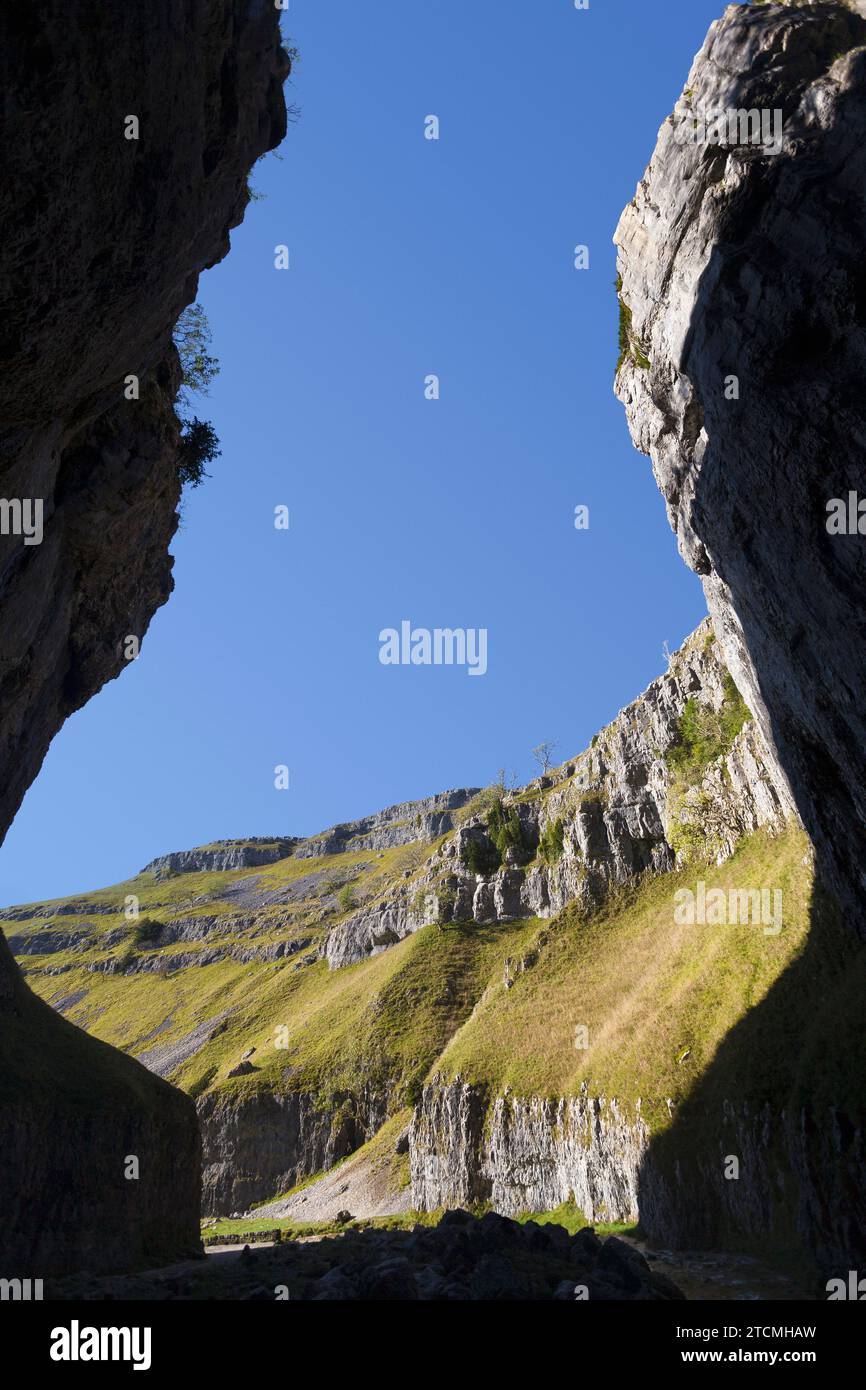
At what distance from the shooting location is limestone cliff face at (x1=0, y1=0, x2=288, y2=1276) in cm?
1141

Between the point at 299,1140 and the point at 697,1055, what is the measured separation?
53.9 meters

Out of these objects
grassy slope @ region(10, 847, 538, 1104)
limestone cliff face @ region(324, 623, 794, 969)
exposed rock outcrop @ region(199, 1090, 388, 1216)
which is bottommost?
exposed rock outcrop @ region(199, 1090, 388, 1216)

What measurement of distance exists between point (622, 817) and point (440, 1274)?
191 feet

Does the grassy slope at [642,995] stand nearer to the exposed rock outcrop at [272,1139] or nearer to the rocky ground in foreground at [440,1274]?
the rocky ground in foreground at [440,1274]

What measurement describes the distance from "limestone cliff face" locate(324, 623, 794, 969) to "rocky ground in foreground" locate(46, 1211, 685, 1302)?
31603mm

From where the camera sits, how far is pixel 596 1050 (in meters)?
48.2

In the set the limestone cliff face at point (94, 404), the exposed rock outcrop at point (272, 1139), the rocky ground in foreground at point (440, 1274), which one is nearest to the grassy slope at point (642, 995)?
the rocky ground in foreground at point (440, 1274)

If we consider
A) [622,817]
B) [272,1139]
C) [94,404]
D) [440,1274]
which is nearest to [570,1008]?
[622,817]

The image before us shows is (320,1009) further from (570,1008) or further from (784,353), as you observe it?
(784,353)

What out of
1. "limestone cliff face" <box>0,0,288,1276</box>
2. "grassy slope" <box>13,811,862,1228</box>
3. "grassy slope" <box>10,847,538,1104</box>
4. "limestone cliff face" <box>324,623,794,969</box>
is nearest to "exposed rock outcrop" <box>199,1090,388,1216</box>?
"grassy slope" <box>13,811,862,1228</box>

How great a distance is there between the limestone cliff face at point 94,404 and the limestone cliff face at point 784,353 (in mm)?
16015

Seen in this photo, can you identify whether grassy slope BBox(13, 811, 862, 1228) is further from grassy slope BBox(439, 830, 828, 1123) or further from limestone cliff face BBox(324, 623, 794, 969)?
limestone cliff face BBox(324, 623, 794, 969)

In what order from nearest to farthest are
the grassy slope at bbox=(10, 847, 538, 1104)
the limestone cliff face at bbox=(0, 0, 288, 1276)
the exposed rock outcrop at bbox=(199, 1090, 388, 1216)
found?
the limestone cliff face at bbox=(0, 0, 288, 1276)
the exposed rock outcrop at bbox=(199, 1090, 388, 1216)
the grassy slope at bbox=(10, 847, 538, 1104)
